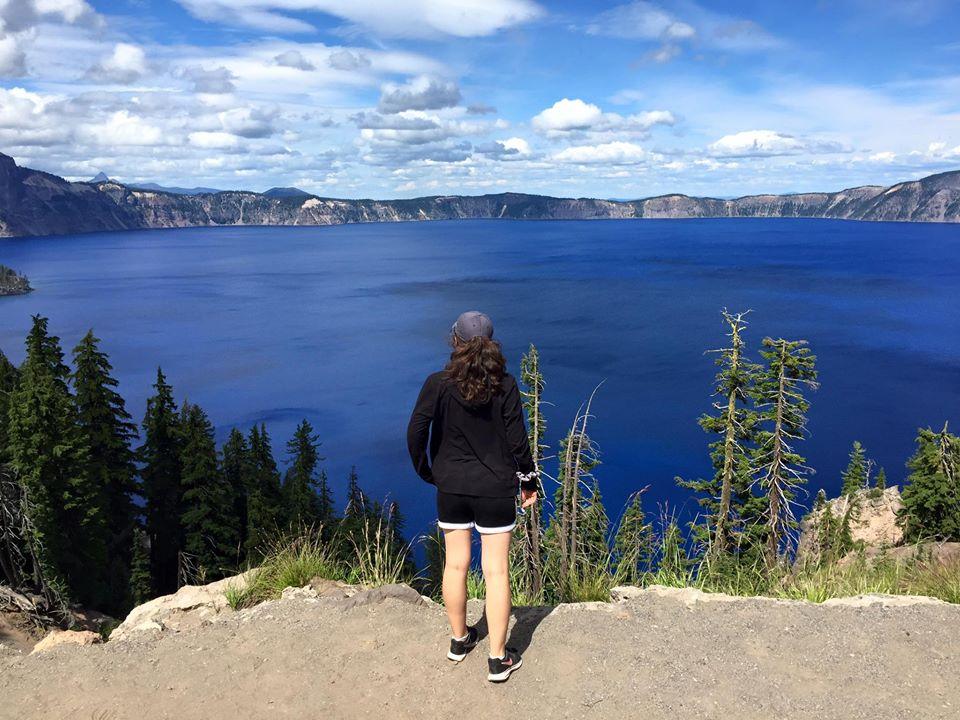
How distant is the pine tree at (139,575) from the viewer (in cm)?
2794

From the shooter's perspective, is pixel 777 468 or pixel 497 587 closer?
pixel 497 587

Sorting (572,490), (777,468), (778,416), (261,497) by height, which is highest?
(778,416)

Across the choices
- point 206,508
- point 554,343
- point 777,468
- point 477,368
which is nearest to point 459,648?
point 477,368

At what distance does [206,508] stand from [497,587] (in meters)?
26.1

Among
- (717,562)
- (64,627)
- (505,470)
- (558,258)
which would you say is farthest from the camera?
(558,258)

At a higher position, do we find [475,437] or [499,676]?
[475,437]

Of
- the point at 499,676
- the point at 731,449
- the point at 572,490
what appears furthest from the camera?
the point at 731,449

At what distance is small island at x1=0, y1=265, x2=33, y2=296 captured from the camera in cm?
13150

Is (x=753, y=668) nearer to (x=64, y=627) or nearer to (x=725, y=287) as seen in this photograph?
(x=64, y=627)

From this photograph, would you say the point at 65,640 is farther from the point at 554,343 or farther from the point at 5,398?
the point at 554,343

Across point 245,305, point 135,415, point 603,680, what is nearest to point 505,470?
point 603,680

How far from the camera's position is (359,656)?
18.5ft

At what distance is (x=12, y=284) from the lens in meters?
135

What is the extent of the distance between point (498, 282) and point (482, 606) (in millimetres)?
130396
